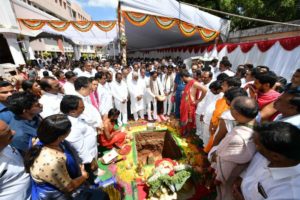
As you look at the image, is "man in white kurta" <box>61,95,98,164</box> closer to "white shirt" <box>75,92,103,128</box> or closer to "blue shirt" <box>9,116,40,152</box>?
"blue shirt" <box>9,116,40,152</box>

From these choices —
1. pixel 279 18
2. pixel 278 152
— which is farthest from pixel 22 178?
pixel 279 18

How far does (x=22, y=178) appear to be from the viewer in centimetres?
144

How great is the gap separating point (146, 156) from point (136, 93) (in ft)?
6.59

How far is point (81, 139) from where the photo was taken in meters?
2.14

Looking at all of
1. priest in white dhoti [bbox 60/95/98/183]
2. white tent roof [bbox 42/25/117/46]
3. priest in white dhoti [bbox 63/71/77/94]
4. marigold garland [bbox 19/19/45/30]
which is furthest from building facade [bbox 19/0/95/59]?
priest in white dhoti [bbox 60/95/98/183]

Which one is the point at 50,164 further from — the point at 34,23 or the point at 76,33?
the point at 76,33

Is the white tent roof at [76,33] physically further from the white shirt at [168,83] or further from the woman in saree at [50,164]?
the woman in saree at [50,164]

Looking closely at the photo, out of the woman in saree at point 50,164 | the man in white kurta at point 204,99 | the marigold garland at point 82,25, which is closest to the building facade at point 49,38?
the marigold garland at point 82,25

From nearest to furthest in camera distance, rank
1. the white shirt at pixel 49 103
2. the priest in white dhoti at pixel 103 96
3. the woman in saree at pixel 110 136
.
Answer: the white shirt at pixel 49 103, the woman in saree at pixel 110 136, the priest in white dhoti at pixel 103 96

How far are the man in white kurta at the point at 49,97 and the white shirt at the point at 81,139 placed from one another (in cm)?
91

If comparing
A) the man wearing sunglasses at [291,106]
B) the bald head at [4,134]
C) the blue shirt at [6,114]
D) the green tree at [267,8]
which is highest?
the green tree at [267,8]

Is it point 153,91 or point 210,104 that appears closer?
point 210,104

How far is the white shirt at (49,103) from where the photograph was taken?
2775mm

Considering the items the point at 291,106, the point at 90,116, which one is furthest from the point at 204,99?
the point at 90,116
